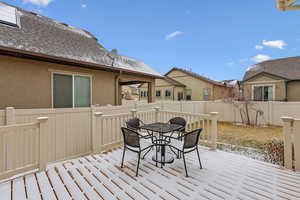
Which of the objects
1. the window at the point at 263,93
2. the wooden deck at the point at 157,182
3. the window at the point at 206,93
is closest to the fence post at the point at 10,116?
the wooden deck at the point at 157,182

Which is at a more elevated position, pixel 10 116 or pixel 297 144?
pixel 10 116

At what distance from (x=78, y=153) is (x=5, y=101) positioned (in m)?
2.71

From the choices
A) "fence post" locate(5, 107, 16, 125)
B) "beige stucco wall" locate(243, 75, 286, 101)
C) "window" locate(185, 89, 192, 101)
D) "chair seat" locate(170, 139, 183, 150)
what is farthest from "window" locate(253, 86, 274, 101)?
"fence post" locate(5, 107, 16, 125)

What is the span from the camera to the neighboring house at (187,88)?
17531 mm

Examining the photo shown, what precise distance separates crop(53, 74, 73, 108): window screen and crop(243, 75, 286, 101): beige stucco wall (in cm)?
1265

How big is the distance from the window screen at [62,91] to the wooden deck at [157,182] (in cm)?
279

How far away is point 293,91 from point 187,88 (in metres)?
9.67

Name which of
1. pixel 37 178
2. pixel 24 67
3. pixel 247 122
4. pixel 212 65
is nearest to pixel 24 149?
pixel 37 178

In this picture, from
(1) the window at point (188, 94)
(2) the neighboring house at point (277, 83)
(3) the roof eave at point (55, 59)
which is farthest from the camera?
(1) the window at point (188, 94)

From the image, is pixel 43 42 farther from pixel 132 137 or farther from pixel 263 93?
pixel 263 93

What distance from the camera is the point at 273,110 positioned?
9141 mm

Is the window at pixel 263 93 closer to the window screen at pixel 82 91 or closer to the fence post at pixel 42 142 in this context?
the window screen at pixel 82 91

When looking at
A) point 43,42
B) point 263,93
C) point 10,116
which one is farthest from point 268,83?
point 10,116

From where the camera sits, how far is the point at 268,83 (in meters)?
13.5
